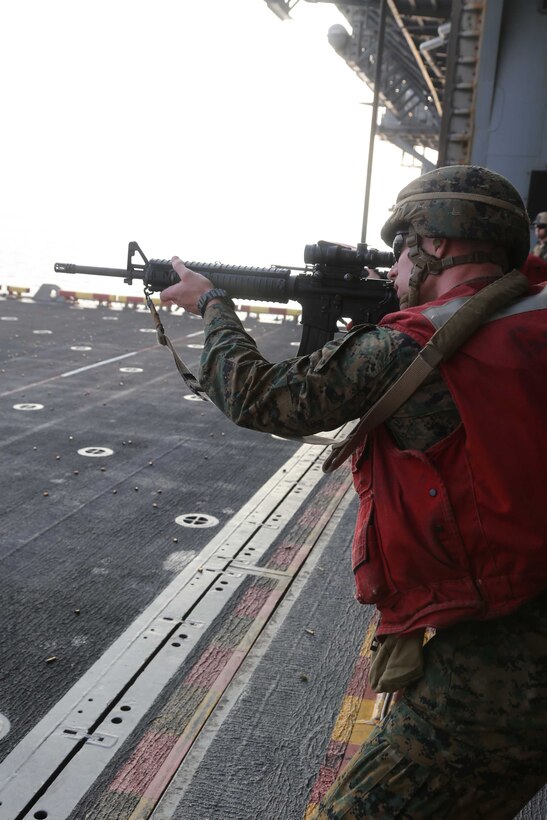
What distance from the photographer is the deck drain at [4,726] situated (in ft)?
13.0

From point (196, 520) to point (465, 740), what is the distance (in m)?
4.98

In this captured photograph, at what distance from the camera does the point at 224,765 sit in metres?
3.81

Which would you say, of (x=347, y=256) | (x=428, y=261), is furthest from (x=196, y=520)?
(x=428, y=261)

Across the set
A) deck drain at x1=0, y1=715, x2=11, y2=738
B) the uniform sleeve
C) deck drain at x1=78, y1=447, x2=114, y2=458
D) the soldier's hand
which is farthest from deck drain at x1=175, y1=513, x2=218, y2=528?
the uniform sleeve

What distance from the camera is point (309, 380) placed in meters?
2.29

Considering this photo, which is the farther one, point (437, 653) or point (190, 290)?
point (190, 290)

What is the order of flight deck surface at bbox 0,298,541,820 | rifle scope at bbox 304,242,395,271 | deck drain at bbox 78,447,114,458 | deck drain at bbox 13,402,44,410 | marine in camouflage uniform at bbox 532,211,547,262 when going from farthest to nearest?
1. deck drain at bbox 13,402,44,410
2. deck drain at bbox 78,447,114,458
3. marine in camouflage uniform at bbox 532,211,547,262
4. flight deck surface at bbox 0,298,541,820
5. rifle scope at bbox 304,242,395,271

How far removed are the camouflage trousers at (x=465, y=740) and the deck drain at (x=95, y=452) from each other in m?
6.96

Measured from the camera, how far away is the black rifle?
10.8 feet

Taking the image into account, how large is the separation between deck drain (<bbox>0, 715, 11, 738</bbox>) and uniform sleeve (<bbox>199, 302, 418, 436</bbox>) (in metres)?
2.42

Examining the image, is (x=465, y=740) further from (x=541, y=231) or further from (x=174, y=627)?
(x=541, y=231)

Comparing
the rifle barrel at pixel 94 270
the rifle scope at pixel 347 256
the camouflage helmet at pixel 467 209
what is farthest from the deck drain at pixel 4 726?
the camouflage helmet at pixel 467 209

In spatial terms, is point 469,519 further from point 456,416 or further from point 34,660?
point 34,660

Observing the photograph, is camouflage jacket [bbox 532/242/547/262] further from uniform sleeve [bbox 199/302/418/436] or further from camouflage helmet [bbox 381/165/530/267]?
uniform sleeve [bbox 199/302/418/436]
